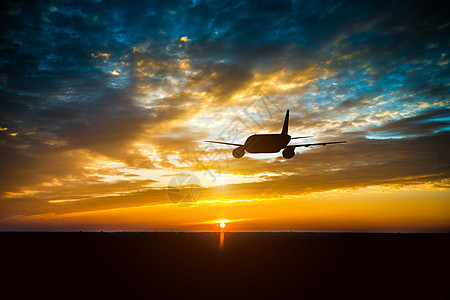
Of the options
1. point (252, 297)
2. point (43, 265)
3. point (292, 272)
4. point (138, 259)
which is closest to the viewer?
point (252, 297)

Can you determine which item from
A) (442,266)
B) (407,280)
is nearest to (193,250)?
(407,280)

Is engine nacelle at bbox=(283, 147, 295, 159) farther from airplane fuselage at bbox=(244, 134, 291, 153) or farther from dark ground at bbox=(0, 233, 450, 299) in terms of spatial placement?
dark ground at bbox=(0, 233, 450, 299)

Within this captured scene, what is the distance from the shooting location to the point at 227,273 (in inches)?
1563

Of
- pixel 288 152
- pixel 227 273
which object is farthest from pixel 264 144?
pixel 227 273

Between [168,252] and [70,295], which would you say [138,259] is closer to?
[168,252]

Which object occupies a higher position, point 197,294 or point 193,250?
point 193,250

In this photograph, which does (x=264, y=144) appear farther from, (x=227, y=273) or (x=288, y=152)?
(x=227, y=273)

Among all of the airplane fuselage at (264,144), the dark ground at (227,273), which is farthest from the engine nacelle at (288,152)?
the dark ground at (227,273)

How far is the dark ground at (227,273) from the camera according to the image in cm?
3141

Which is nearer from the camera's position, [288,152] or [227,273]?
[288,152]

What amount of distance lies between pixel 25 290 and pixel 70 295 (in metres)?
5.29

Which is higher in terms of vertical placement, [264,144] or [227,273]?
[264,144]

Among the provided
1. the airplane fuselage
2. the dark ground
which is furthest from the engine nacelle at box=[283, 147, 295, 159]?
the dark ground

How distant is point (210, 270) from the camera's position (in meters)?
41.3
